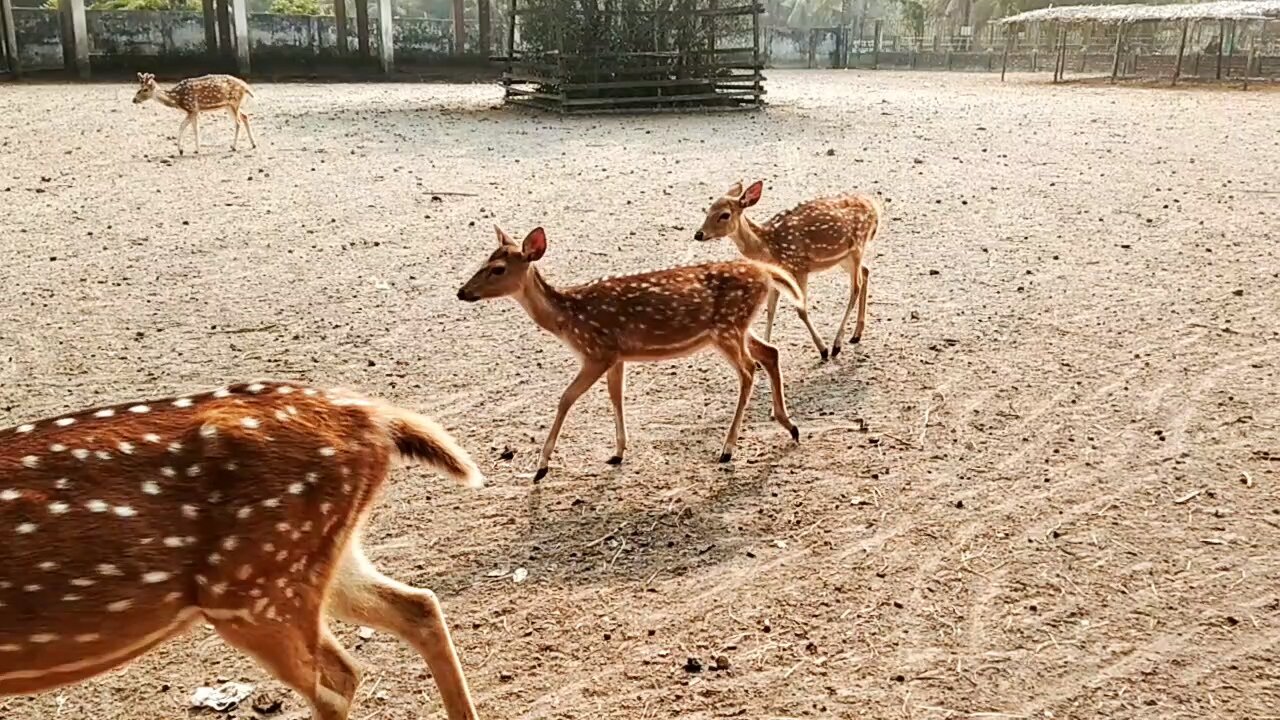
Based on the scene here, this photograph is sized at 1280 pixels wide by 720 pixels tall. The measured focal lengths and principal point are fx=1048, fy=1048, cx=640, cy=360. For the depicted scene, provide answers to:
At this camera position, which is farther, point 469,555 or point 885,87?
point 885,87

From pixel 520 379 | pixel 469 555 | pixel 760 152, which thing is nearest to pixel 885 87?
pixel 760 152

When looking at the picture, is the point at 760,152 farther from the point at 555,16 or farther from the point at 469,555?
the point at 469,555

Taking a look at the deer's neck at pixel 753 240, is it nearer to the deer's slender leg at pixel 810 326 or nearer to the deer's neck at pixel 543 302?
the deer's slender leg at pixel 810 326

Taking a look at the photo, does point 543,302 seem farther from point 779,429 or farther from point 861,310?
point 861,310

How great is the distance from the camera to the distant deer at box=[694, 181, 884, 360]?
6.33 meters

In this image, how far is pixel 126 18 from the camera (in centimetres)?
3069

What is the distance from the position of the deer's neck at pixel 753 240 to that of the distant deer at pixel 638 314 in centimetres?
132

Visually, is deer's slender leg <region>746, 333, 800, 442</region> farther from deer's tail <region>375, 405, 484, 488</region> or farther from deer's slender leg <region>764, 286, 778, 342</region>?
deer's tail <region>375, 405, 484, 488</region>

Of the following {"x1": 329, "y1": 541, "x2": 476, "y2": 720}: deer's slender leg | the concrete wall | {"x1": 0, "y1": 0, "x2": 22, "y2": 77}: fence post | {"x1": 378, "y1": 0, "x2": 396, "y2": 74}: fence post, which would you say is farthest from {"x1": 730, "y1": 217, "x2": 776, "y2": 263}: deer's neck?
the concrete wall

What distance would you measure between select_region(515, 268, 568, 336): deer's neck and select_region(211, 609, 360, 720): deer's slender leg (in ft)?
7.75

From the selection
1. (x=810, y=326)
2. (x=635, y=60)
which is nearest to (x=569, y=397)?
(x=810, y=326)

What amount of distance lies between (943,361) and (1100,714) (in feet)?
10.4

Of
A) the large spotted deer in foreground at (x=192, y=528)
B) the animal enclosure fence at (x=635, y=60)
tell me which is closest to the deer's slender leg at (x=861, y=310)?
the large spotted deer in foreground at (x=192, y=528)

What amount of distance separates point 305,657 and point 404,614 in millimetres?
367
